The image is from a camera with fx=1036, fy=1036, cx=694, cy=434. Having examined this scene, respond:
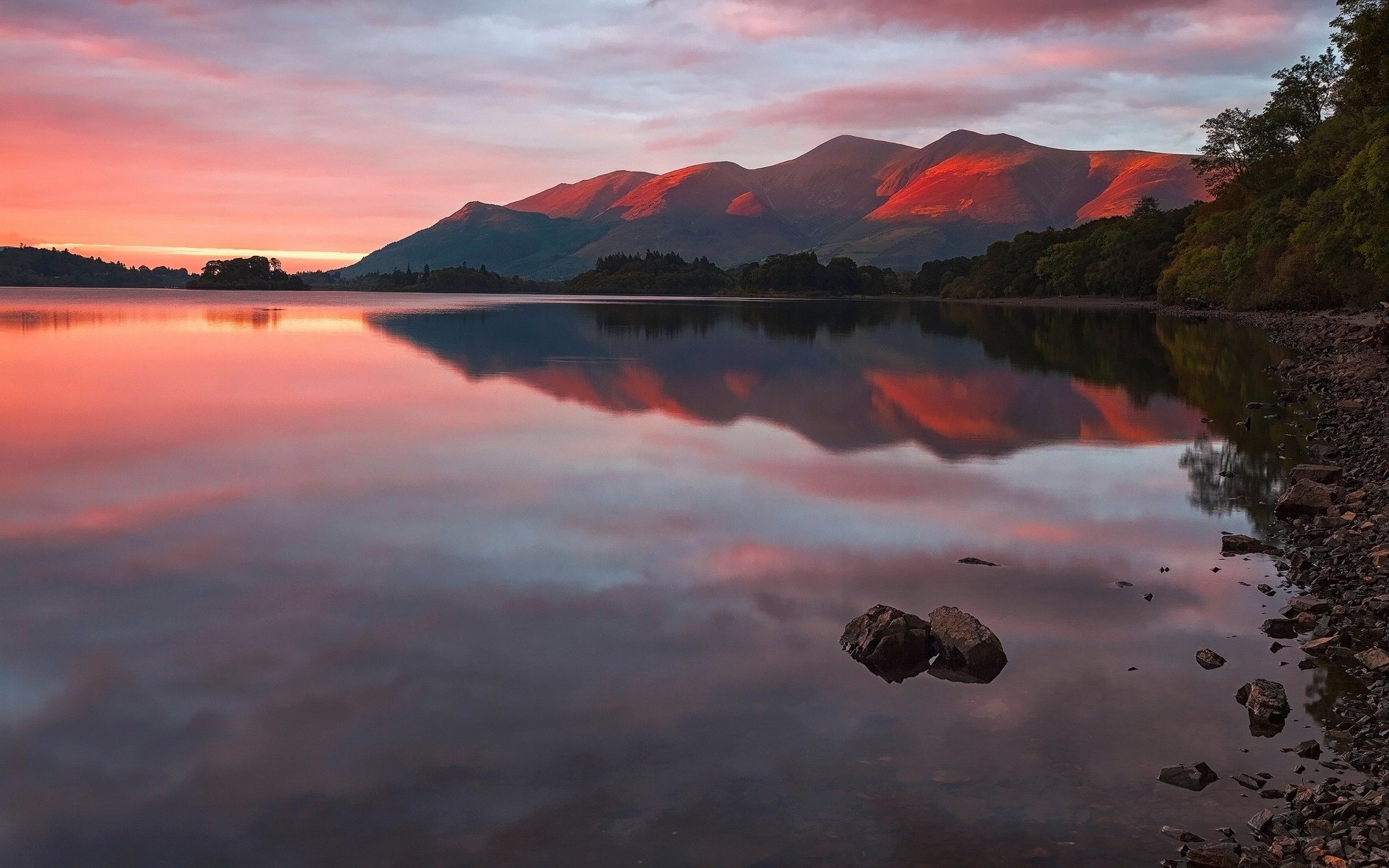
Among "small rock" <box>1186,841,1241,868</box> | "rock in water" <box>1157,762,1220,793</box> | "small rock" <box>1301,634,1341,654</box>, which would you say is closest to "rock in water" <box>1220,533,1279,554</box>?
"small rock" <box>1301,634,1341,654</box>

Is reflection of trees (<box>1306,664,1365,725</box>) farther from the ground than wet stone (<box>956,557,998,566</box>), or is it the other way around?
wet stone (<box>956,557,998,566</box>)

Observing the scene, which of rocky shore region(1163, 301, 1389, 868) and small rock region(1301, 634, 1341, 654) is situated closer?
rocky shore region(1163, 301, 1389, 868)

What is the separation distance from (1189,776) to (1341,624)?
16.5ft

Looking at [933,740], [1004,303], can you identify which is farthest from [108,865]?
[1004,303]

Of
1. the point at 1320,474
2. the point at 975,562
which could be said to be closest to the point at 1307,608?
the point at 975,562

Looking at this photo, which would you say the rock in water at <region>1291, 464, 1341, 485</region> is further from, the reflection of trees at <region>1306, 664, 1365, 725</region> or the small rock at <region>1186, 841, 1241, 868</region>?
the small rock at <region>1186, 841, 1241, 868</region>

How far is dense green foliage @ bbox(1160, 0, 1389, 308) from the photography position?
158ft

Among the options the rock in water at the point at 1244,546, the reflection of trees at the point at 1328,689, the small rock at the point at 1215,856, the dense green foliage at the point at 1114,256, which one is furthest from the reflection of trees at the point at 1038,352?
the dense green foliage at the point at 1114,256

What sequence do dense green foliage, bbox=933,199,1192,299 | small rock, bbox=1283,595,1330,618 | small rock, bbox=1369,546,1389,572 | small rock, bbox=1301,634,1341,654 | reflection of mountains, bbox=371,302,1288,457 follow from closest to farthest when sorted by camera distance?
small rock, bbox=1301,634,1341,654 → small rock, bbox=1283,595,1330,618 → small rock, bbox=1369,546,1389,572 → reflection of mountains, bbox=371,302,1288,457 → dense green foliage, bbox=933,199,1192,299

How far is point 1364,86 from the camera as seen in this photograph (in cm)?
5069

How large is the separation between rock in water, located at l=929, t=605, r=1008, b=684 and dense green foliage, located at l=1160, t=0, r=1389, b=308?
137 feet

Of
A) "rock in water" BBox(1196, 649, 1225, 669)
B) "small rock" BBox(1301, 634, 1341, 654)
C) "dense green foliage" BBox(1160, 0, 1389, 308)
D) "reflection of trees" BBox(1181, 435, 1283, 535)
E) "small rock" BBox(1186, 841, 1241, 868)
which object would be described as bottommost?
"small rock" BBox(1186, 841, 1241, 868)

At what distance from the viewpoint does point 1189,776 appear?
348 inches

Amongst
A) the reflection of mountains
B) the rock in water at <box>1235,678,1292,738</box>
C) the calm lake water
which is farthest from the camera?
the reflection of mountains
